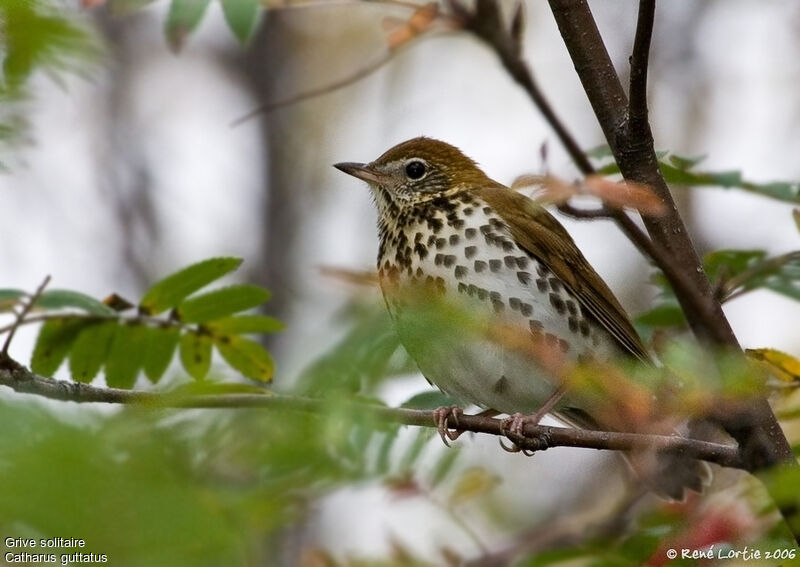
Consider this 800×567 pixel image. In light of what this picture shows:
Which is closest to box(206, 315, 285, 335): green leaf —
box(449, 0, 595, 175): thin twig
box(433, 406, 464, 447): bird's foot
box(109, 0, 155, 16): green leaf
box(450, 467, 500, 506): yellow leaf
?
box(433, 406, 464, 447): bird's foot

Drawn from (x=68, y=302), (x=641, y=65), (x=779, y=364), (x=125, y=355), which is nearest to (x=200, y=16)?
(x=68, y=302)

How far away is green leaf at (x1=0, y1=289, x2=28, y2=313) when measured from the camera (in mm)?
2535

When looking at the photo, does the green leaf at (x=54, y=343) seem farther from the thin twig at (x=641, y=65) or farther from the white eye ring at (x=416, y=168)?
the white eye ring at (x=416, y=168)

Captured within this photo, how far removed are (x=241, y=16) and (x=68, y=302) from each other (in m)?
0.86

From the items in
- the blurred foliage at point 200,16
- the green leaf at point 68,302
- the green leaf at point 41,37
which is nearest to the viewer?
the green leaf at point 41,37

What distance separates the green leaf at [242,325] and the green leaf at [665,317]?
114 centimetres

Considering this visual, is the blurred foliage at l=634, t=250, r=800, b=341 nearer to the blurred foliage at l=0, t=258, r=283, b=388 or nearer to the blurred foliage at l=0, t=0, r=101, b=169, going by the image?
the blurred foliage at l=0, t=258, r=283, b=388

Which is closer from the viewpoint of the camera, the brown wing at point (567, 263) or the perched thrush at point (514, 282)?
the perched thrush at point (514, 282)

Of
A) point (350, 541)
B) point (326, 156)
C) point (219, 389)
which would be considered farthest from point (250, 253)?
point (219, 389)

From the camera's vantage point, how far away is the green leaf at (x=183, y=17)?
2.85m

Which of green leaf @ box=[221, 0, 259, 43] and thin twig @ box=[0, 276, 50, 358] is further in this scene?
green leaf @ box=[221, 0, 259, 43]

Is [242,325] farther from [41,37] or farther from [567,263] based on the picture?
[41,37]

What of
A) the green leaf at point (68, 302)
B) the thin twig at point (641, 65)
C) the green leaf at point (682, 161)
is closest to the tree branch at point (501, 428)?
the green leaf at point (68, 302)

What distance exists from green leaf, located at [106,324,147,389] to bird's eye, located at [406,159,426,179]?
1.90m
